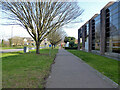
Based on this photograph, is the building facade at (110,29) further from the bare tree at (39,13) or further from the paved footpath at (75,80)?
the paved footpath at (75,80)

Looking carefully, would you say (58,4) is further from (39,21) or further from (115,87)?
(115,87)

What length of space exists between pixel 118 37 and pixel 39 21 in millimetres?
11419

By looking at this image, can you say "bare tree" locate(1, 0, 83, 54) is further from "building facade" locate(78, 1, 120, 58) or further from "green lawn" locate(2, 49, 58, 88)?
"green lawn" locate(2, 49, 58, 88)

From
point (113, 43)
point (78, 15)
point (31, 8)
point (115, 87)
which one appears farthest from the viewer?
point (78, 15)

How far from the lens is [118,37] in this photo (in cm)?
1564

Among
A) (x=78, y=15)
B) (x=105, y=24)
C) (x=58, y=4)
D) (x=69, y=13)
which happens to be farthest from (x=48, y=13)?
(x=105, y=24)

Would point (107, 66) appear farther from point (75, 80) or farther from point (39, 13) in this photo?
point (39, 13)

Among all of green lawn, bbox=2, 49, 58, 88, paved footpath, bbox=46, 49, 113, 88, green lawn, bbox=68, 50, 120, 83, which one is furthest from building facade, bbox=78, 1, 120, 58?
green lawn, bbox=2, 49, 58, 88

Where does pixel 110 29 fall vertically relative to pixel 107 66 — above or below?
above

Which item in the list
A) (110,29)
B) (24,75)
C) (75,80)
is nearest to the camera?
(75,80)

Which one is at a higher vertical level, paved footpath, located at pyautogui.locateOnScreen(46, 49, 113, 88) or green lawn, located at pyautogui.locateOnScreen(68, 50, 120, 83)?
paved footpath, located at pyautogui.locateOnScreen(46, 49, 113, 88)

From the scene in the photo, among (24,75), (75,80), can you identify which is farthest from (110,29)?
(24,75)

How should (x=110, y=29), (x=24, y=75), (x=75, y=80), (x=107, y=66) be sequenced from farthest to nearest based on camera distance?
(x=110, y=29)
(x=107, y=66)
(x=24, y=75)
(x=75, y=80)

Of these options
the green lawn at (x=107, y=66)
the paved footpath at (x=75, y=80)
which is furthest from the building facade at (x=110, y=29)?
the paved footpath at (x=75, y=80)
